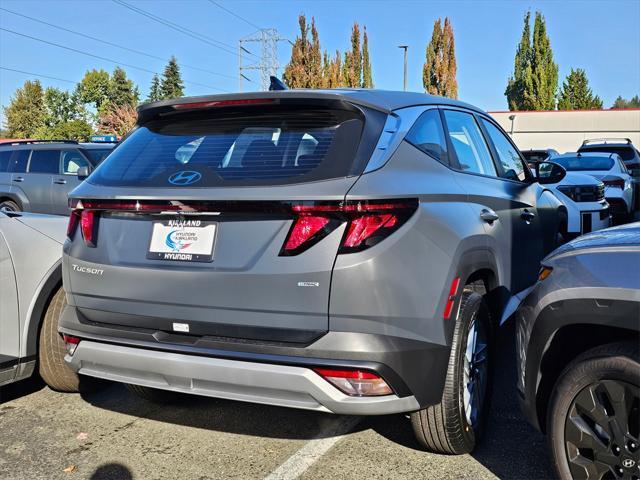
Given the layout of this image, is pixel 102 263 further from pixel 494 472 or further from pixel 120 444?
pixel 494 472

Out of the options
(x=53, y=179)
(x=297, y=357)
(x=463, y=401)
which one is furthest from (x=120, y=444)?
(x=53, y=179)

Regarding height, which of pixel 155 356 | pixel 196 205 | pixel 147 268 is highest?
pixel 196 205

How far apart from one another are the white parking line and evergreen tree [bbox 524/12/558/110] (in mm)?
53159

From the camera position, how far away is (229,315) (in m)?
2.51

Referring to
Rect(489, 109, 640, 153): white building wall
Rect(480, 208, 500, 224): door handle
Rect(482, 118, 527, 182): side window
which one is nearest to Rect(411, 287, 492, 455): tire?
Rect(480, 208, 500, 224): door handle

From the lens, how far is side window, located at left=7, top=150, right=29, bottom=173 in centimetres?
1301

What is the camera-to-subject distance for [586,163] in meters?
12.7

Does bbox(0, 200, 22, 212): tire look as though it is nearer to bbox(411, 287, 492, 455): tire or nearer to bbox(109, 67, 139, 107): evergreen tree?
bbox(411, 287, 492, 455): tire

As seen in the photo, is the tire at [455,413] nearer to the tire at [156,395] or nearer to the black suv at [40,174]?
the tire at [156,395]

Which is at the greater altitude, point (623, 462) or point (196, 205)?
point (196, 205)

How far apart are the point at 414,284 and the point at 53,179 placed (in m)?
11.8

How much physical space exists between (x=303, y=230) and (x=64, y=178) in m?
11.4

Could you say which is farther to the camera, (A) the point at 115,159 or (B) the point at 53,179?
→ (B) the point at 53,179

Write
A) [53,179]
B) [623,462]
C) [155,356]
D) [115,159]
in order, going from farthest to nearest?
[53,179] → [115,159] → [155,356] → [623,462]
